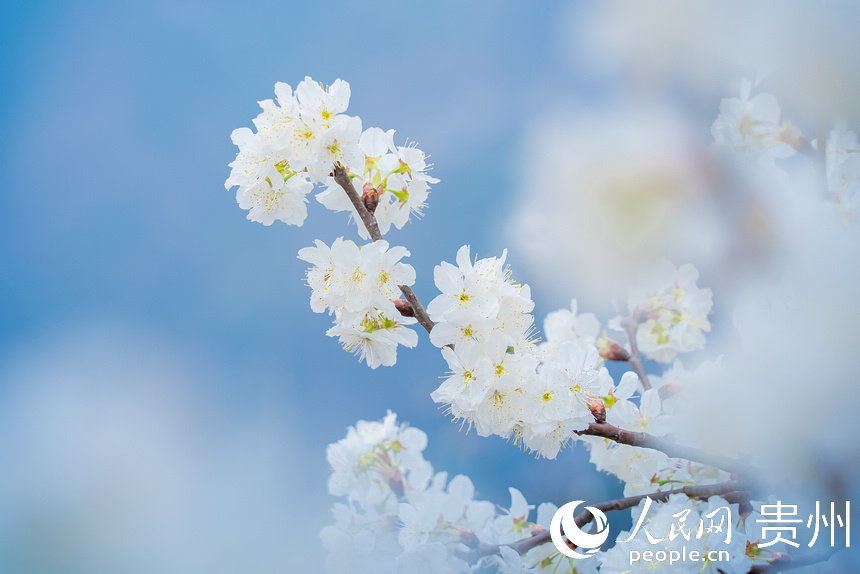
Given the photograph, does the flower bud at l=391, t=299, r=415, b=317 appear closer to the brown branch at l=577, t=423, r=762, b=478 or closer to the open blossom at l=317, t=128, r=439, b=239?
the open blossom at l=317, t=128, r=439, b=239

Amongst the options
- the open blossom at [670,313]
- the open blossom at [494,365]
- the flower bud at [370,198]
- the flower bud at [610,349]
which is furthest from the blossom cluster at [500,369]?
the open blossom at [670,313]

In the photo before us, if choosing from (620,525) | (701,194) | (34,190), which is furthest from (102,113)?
(620,525)

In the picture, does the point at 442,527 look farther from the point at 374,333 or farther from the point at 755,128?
the point at 755,128

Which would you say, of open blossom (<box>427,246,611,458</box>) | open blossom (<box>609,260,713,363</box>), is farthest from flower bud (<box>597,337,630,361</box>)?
open blossom (<box>427,246,611,458</box>)

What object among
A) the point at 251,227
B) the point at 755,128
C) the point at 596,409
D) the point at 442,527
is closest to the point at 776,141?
the point at 755,128

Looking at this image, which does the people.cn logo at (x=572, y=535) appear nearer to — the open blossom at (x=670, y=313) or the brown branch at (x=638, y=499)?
the brown branch at (x=638, y=499)

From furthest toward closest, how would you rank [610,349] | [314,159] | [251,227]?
[251,227], [610,349], [314,159]
